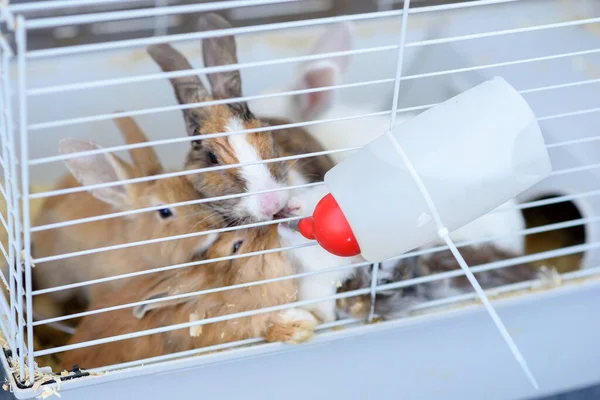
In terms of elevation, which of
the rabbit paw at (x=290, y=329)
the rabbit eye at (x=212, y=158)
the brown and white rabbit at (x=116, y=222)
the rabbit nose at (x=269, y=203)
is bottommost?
the rabbit paw at (x=290, y=329)

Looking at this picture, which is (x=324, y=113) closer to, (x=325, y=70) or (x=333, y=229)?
(x=325, y=70)

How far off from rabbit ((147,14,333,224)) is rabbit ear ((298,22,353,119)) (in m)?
0.15

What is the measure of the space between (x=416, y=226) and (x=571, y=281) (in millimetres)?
431

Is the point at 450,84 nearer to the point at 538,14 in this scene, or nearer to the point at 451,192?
the point at 538,14

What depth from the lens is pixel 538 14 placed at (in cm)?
175

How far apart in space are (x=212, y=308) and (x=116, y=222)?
0.31 metres

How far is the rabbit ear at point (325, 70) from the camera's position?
1.12 m

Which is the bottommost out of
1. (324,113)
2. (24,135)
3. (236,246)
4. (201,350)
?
(201,350)

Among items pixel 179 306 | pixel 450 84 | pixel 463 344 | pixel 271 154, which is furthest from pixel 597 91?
pixel 179 306

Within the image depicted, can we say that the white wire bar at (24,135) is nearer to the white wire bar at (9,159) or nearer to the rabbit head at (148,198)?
the white wire bar at (9,159)

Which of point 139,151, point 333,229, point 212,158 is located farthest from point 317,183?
point 139,151

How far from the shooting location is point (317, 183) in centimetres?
86

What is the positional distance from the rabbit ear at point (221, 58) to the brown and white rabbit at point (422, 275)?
320 millimetres

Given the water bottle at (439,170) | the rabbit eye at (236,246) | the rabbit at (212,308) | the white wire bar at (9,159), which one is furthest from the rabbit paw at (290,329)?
the white wire bar at (9,159)
